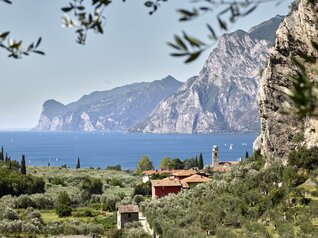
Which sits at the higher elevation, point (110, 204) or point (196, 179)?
point (196, 179)

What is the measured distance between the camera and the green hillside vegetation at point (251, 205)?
3030cm

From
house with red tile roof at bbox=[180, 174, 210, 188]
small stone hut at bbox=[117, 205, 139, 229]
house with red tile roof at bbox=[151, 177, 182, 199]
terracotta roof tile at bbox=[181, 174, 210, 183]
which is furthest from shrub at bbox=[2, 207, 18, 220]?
terracotta roof tile at bbox=[181, 174, 210, 183]

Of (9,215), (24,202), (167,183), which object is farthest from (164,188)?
(9,215)

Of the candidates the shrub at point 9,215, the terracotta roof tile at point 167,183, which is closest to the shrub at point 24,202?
the shrub at point 9,215

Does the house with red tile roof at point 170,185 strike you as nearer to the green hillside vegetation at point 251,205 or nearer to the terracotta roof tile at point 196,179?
the terracotta roof tile at point 196,179

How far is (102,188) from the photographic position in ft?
215

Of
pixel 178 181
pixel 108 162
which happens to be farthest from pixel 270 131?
pixel 108 162

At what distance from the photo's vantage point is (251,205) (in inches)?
1462

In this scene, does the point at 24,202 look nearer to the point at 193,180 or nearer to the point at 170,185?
the point at 170,185

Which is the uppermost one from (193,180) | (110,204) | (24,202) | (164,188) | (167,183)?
(193,180)

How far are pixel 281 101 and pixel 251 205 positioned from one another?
32.6 feet

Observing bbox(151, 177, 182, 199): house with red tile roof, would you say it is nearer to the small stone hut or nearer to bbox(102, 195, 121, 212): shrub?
bbox(102, 195, 121, 212): shrub

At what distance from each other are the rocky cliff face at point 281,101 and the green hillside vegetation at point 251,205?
1.83 meters

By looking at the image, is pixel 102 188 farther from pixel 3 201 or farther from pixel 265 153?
pixel 265 153
